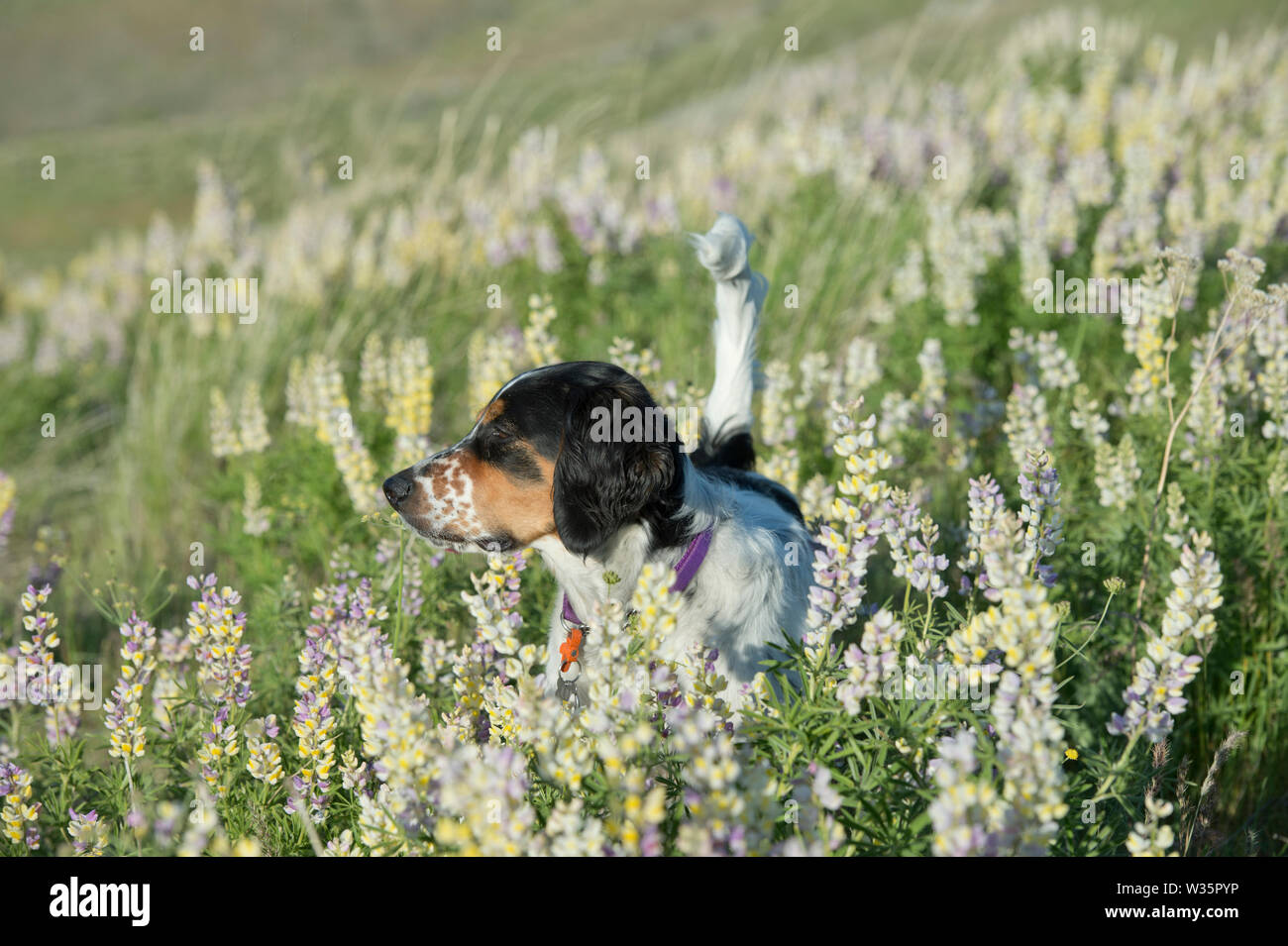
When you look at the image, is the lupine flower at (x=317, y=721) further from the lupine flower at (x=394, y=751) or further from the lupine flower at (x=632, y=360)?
the lupine flower at (x=632, y=360)

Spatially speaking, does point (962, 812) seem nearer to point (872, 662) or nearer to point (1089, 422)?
point (872, 662)

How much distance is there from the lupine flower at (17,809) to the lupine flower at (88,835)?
19cm

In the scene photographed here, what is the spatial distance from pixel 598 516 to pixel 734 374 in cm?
113

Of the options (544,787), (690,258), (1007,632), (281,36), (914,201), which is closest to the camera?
(1007,632)

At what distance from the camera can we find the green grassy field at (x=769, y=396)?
77.8 inches

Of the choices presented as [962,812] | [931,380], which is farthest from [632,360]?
[962,812]

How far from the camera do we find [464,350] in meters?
6.07

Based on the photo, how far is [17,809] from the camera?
2.35 meters

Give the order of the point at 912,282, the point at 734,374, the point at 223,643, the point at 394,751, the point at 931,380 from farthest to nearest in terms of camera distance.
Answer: the point at 912,282 < the point at 931,380 < the point at 734,374 < the point at 223,643 < the point at 394,751

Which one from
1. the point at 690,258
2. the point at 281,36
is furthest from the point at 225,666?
the point at 281,36

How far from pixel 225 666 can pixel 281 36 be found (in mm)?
21667

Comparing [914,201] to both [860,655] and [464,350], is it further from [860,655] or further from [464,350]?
[860,655]

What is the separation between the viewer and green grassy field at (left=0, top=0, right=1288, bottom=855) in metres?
1.98

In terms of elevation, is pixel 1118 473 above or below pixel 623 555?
above
